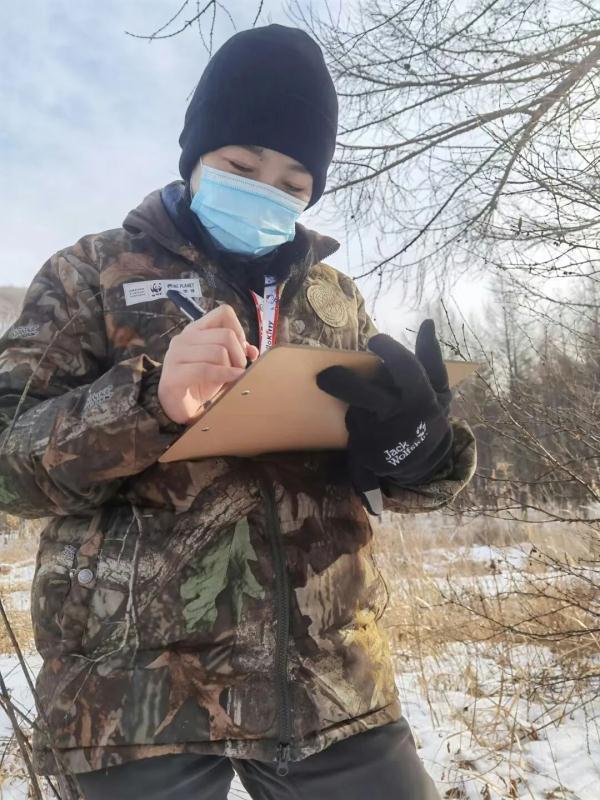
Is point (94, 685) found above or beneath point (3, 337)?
beneath

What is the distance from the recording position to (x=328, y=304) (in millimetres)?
1439

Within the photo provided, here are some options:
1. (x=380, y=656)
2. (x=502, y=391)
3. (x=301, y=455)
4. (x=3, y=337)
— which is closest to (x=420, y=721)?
(x=502, y=391)

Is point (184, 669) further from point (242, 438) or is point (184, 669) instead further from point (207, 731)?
point (242, 438)

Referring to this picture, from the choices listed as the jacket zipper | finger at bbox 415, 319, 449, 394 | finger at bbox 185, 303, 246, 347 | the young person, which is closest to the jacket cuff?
the young person

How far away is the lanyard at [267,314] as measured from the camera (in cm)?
131

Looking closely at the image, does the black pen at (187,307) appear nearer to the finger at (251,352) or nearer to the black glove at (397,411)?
the finger at (251,352)

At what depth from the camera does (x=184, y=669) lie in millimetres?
998

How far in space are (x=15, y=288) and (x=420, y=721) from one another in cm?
3127

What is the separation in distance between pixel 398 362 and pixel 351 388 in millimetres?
91

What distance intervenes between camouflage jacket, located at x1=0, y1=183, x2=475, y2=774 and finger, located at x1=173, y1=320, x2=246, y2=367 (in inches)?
4.3

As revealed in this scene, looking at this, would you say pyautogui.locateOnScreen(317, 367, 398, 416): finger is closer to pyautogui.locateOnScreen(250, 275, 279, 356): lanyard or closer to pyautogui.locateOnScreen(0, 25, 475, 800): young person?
pyautogui.locateOnScreen(0, 25, 475, 800): young person

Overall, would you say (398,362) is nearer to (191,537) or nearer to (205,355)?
(205,355)

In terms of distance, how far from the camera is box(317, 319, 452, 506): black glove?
973 millimetres

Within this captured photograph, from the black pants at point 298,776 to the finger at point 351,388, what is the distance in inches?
24.5
